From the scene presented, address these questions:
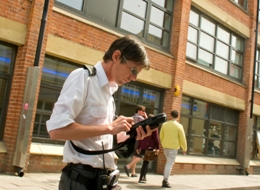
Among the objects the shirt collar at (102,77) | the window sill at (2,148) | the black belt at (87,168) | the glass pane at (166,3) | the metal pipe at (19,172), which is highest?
the glass pane at (166,3)

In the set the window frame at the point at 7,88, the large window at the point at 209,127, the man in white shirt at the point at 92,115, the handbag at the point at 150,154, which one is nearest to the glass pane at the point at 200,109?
the large window at the point at 209,127

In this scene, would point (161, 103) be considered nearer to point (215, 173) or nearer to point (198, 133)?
point (198, 133)

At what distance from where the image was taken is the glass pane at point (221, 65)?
48.8 feet

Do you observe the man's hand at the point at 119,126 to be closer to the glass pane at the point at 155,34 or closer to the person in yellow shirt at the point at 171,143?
the person in yellow shirt at the point at 171,143

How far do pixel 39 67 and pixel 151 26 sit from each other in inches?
207

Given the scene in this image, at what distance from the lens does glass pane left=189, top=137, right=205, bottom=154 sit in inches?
525

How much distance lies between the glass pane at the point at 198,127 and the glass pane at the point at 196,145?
245 mm

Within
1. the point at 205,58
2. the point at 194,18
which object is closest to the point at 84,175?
the point at 194,18

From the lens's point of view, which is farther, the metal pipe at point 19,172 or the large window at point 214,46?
the large window at point 214,46

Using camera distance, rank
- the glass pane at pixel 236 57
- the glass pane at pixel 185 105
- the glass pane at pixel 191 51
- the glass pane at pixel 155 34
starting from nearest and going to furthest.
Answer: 1. the glass pane at pixel 155 34
2. the glass pane at pixel 185 105
3. the glass pane at pixel 191 51
4. the glass pane at pixel 236 57

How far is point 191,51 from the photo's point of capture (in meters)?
13.3

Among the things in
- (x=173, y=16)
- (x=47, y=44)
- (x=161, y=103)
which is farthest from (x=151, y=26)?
(x=47, y=44)

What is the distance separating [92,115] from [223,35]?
47.4 ft

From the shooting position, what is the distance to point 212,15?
1409 centimetres
